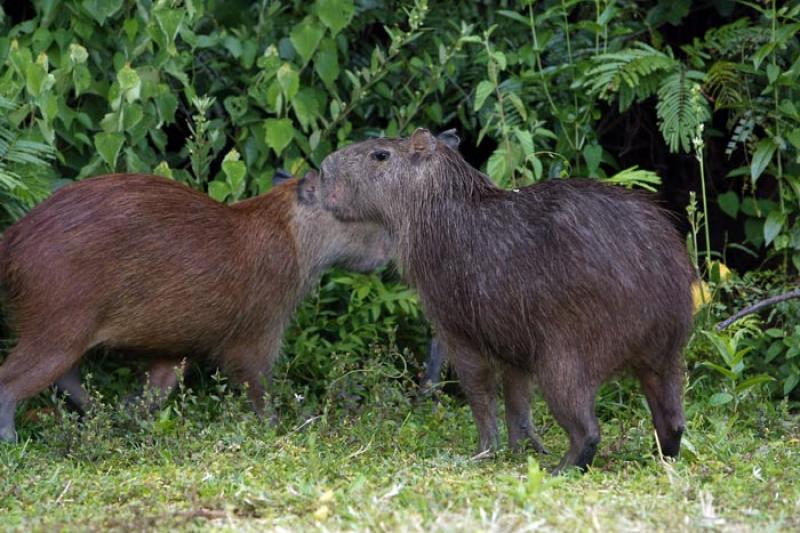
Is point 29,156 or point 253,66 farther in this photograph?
point 253,66

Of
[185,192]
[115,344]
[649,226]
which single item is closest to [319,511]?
[649,226]

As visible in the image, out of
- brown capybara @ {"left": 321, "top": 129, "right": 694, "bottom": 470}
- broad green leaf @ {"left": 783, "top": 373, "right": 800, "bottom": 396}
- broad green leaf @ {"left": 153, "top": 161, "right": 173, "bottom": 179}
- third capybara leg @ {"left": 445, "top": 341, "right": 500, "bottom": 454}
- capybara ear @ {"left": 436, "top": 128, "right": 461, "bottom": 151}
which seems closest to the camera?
brown capybara @ {"left": 321, "top": 129, "right": 694, "bottom": 470}

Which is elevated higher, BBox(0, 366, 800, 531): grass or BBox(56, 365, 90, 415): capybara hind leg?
BBox(0, 366, 800, 531): grass

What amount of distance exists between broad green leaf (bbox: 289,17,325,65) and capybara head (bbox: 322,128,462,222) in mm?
1001

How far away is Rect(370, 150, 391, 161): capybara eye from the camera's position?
5836 millimetres

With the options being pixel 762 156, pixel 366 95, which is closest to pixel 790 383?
pixel 762 156

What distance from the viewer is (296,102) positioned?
6.96 metres

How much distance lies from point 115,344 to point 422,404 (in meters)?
1.45

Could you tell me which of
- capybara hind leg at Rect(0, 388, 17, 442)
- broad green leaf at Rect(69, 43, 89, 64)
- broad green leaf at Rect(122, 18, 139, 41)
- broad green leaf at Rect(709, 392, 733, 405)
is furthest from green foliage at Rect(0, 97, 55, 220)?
broad green leaf at Rect(709, 392, 733, 405)

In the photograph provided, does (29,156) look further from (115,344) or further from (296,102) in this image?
(296,102)

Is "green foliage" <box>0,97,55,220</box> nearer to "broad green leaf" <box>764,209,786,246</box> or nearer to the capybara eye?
the capybara eye

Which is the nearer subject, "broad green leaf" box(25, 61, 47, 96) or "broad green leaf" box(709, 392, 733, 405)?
"broad green leaf" box(709, 392, 733, 405)

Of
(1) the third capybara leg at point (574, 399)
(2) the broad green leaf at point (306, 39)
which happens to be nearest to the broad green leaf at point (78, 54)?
(2) the broad green leaf at point (306, 39)

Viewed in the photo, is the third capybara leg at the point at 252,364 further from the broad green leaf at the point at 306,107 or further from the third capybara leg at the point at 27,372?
the broad green leaf at the point at 306,107
